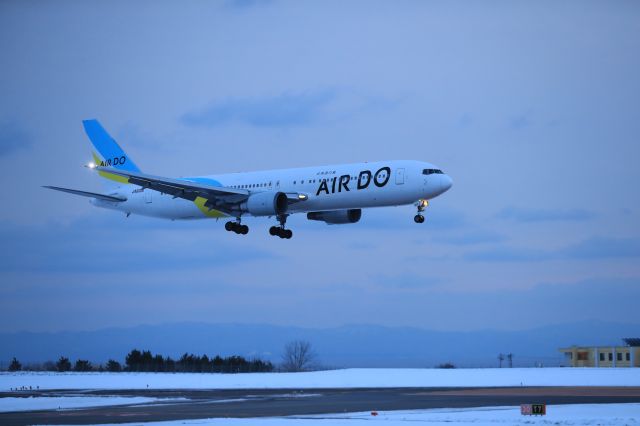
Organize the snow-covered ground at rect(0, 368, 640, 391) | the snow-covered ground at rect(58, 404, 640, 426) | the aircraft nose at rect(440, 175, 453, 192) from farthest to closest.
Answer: the snow-covered ground at rect(0, 368, 640, 391), the aircraft nose at rect(440, 175, 453, 192), the snow-covered ground at rect(58, 404, 640, 426)

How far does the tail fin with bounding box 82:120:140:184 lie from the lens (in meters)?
96.1

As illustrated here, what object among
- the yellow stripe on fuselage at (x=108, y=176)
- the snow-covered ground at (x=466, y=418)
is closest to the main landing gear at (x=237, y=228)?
the yellow stripe on fuselage at (x=108, y=176)

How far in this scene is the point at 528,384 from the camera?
80.1 meters

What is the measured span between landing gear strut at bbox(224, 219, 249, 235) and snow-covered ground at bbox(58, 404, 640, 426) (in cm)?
3657

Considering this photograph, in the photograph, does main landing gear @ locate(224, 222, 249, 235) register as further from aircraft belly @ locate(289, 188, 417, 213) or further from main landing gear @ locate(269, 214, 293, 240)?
aircraft belly @ locate(289, 188, 417, 213)

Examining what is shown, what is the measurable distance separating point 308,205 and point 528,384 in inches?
944

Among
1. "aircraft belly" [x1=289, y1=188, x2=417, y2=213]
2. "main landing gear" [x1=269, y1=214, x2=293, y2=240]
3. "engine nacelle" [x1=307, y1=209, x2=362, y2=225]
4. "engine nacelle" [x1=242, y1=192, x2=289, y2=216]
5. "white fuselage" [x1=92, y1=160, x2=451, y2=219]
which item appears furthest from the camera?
Answer: "main landing gear" [x1=269, y1=214, x2=293, y2=240]

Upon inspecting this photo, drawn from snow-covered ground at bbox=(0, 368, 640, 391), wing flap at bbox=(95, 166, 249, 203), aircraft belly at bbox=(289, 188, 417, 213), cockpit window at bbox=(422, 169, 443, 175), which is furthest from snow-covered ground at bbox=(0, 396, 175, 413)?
cockpit window at bbox=(422, 169, 443, 175)

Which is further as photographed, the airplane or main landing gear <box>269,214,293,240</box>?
main landing gear <box>269,214,293,240</box>

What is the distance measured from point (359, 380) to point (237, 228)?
18851 mm

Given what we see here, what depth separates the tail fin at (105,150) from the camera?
96.1 metres

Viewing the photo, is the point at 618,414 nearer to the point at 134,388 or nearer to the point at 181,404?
the point at 181,404

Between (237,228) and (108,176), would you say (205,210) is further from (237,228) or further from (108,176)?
(108,176)

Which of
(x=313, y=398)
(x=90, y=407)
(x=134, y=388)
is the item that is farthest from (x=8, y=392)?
(x=313, y=398)
